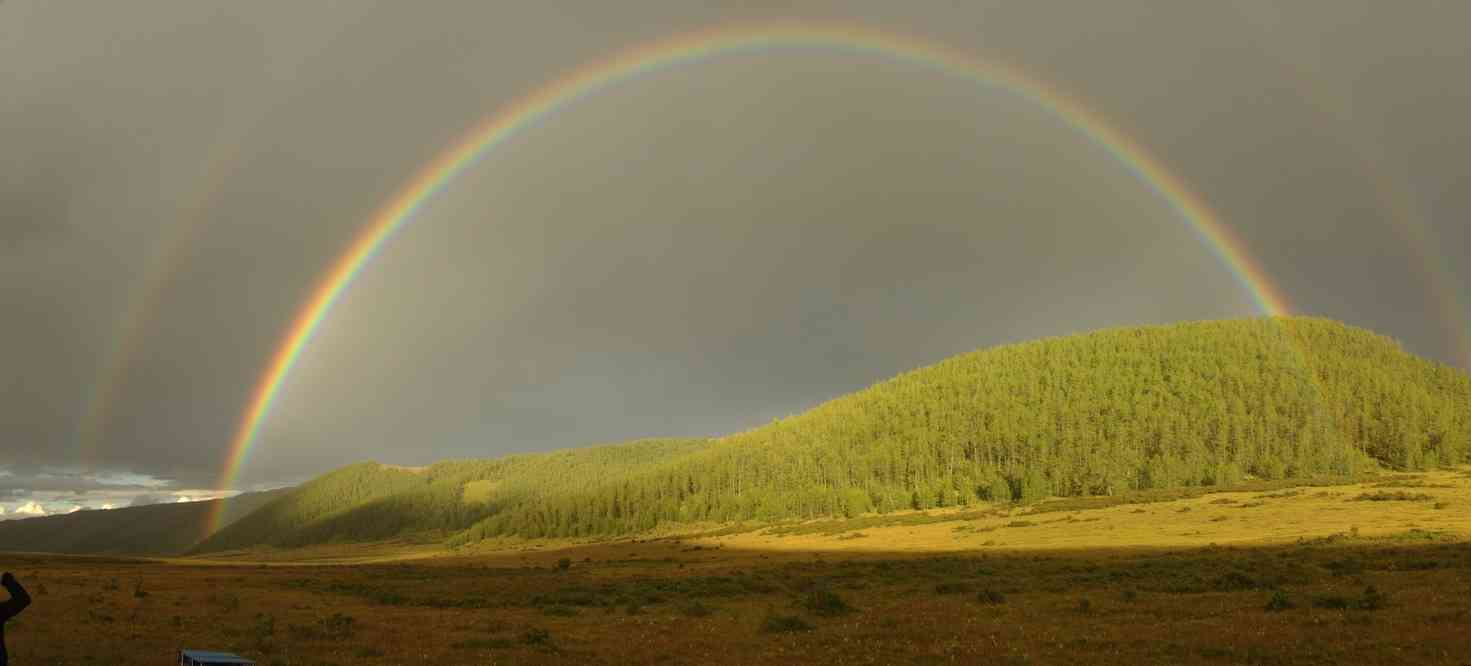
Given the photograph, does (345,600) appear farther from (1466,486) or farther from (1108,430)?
(1108,430)

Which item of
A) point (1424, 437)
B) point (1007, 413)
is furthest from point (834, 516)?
point (1424, 437)

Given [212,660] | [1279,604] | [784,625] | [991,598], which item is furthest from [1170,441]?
[212,660]

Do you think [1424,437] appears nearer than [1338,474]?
No

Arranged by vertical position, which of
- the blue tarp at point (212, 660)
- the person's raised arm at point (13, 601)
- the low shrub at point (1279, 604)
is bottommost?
the low shrub at point (1279, 604)

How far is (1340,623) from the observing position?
77.5ft

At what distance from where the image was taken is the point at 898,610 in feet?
110

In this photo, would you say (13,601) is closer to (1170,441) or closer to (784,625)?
(784,625)

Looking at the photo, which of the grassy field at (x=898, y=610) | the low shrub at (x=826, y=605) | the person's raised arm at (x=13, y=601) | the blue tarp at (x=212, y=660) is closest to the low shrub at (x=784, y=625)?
the grassy field at (x=898, y=610)

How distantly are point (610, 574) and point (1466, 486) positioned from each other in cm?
10422

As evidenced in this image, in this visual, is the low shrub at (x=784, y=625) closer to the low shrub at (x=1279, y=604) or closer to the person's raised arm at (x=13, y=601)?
the low shrub at (x=1279, y=604)

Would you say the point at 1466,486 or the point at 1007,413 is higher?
the point at 1007,413

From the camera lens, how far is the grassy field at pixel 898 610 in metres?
22.7

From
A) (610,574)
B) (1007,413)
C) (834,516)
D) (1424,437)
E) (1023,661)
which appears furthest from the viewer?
(1007,413)

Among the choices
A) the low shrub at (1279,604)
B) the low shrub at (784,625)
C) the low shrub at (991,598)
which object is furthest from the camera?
the low shrub at (991,598)
